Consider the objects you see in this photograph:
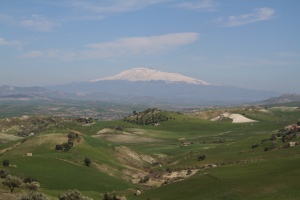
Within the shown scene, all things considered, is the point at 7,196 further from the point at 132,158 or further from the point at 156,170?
the point at 132,158

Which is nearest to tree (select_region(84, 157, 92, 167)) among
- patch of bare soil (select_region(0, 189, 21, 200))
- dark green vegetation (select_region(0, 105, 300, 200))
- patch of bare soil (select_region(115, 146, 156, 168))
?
dark green vegetation (select_region(0, 105, 300, 200))

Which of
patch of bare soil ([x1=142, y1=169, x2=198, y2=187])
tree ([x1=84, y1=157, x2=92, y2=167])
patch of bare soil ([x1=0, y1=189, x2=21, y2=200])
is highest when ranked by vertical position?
patch of bare soil ([x1=0, y1=189, x2=21, y2=200])

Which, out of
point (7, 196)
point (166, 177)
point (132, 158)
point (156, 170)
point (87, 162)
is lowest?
point (156, 170)

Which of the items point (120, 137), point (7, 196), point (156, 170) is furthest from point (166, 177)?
point (120, 137)

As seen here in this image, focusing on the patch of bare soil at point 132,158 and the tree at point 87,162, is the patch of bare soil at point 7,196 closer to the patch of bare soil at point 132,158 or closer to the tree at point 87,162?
the tree at point 87,162

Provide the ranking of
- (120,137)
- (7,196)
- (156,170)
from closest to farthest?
(7,196), (156,170), (120,137)

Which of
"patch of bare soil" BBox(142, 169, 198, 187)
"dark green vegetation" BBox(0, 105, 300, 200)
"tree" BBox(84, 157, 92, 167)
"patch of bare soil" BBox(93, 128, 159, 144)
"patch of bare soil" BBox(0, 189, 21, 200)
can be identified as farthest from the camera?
"patch of bare soil" BBox(93, 128, 159, 144)

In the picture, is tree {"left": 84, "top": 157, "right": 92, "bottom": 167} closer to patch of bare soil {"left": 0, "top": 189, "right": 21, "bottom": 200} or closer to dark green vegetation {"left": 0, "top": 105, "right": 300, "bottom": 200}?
dark green vegetation {"left": 0, "top": 105, "right": 300, "bottom": 200}

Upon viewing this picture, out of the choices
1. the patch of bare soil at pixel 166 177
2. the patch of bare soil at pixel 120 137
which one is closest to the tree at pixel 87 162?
the patch of bare soil at pixel 166 177

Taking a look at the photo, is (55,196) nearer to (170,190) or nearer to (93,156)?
(170,190)

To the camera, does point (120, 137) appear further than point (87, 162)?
Yes

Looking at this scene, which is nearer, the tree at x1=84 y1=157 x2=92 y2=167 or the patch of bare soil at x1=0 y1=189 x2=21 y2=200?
the patch of bare soil at x1=0 y1=189 x2=21 y2=200

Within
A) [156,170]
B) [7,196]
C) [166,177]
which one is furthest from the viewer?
[156,170]

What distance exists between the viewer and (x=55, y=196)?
46.0 m
